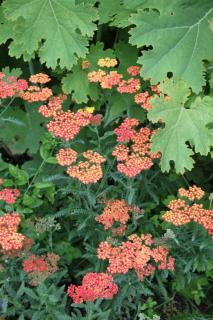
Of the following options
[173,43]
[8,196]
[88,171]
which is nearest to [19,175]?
[8,196]

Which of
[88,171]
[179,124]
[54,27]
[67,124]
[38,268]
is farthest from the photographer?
[54,27]

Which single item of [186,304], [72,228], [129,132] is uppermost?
[129,132]

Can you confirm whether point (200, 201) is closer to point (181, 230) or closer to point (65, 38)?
point (181, 230)

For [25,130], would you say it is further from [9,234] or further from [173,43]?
[9,234]

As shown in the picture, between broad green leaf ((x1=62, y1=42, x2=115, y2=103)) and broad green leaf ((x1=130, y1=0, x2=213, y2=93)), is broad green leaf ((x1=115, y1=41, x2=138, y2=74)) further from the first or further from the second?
broad green leaf ((x1=130, y1=0, x2=213, y2=93))

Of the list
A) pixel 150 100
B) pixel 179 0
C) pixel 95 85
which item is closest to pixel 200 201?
pixel 150 100

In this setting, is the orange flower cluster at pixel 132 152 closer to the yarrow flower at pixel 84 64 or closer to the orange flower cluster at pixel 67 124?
the orange flower cluster at pixel 67 124
